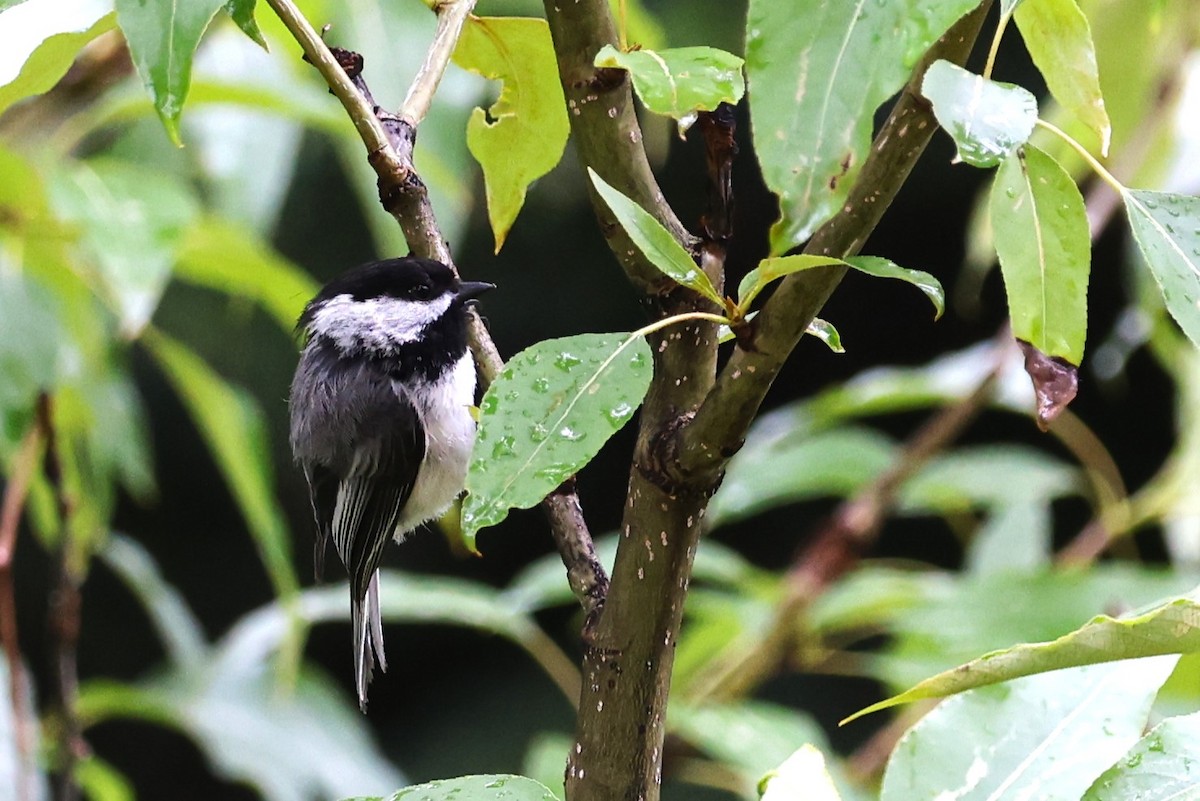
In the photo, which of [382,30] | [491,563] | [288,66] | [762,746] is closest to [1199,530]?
[762,746]

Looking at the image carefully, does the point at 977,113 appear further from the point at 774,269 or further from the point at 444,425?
the point at 444,425

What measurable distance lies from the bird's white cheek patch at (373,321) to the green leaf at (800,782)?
2.96 feet

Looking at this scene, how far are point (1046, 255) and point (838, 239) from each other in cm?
9

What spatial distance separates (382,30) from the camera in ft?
5.11

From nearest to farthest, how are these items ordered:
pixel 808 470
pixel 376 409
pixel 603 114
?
pixel 603 114 < pixel 376 409 < pixel 808 470

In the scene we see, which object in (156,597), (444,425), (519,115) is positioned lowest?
(156,597)

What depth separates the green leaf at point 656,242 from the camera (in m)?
0.53

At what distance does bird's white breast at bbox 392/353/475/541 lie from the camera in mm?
1478

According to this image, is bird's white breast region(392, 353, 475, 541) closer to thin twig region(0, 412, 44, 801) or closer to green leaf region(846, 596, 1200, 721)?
thin twig region(0, 412, 44, 801)

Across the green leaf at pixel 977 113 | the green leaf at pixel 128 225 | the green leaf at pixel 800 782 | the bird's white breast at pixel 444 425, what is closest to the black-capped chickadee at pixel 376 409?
the bird's white breast at pixel 444 425

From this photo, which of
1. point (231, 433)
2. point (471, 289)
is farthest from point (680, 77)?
point (231, 433)

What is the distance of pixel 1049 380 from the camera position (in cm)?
54

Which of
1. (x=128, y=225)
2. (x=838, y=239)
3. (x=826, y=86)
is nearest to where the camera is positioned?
(x=826, y=86)

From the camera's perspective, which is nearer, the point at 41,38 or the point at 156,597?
the point at 41,38
